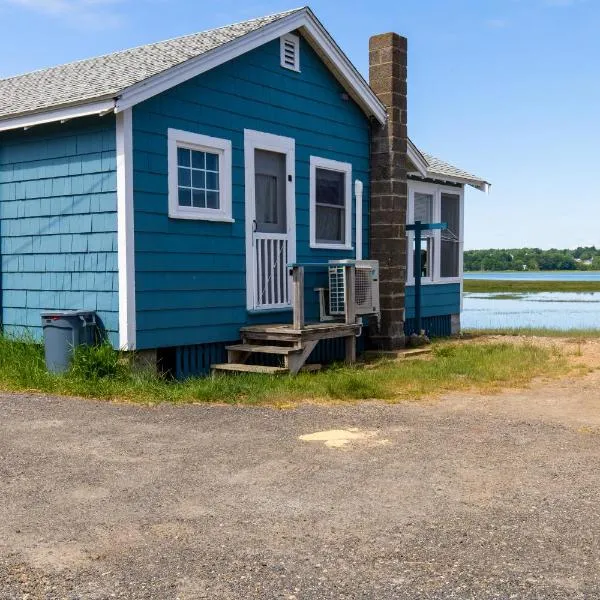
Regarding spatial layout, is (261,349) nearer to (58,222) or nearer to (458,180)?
(58,222)

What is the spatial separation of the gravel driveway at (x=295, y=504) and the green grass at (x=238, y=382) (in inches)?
24.0

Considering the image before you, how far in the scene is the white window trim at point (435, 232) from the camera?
1481 cm

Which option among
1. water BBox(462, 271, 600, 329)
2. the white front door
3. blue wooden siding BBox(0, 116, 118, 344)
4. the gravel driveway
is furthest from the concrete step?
water BBox(462, 271, 600, 329)

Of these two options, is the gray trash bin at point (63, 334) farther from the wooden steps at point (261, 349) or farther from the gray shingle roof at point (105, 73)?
the gray shingle roof at point (105, 73)

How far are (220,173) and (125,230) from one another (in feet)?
5.76

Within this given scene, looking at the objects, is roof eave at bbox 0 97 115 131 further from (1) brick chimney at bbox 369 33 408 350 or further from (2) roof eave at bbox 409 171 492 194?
(2) roof eave at bbox 409 171 492 194

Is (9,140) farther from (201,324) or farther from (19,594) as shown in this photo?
(19,594)

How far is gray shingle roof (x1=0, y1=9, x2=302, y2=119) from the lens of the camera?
29.3 feet

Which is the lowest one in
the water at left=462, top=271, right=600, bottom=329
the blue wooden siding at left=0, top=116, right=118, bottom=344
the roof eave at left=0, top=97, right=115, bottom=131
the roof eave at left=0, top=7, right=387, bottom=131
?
the water at left=462, top=271, right=600, bottom=329

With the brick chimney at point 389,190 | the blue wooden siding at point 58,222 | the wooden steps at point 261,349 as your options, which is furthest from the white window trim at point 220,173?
the brick chimney at point 389,190

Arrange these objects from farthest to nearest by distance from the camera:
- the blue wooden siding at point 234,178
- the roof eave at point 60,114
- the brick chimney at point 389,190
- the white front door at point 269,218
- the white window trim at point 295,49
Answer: the brick chimney at point 389,190 → the white window trim at point 295,49 → the white front door at point 269,218 → the blue wooden siding at point 234,178 → the roof eave at point 60,114

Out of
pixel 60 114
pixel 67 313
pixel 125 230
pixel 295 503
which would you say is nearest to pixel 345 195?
pixel 125 230

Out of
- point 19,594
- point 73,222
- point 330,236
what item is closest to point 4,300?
point 73,222

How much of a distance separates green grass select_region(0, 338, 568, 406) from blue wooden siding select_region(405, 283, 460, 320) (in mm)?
4443
